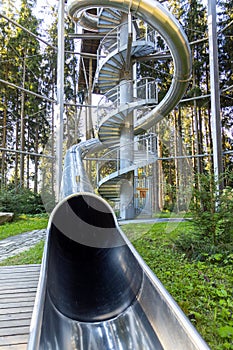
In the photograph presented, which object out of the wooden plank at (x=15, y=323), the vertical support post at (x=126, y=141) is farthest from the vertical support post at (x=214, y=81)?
the wooden plank at (x=15, y=323)

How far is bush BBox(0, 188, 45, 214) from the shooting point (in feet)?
25.4

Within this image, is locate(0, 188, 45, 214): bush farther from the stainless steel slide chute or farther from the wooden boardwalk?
the stainless steel slide chute

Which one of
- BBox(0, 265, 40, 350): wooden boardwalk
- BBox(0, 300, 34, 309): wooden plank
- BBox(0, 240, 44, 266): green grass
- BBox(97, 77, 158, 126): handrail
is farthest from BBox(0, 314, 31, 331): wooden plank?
BBox(97, 77, 158, 126): handrail

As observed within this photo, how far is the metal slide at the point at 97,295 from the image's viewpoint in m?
1.15

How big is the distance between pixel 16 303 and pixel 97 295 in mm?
582

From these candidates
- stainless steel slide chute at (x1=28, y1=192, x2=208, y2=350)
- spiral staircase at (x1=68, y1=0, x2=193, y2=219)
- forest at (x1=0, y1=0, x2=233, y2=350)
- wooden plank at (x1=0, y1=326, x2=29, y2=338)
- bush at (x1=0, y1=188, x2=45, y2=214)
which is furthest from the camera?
forest at (x1=0, y1=0, x2=233, y2=350)

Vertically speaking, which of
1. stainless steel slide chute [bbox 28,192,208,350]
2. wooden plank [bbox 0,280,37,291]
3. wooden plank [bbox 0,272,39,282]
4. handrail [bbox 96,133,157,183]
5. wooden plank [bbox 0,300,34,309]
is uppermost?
handrail [bbox 96,133,157,183]

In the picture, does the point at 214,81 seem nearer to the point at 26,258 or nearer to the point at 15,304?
the point at 26,258

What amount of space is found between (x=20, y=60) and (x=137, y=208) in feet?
25.7

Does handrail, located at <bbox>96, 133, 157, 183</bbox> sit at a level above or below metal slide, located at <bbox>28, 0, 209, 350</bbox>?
above

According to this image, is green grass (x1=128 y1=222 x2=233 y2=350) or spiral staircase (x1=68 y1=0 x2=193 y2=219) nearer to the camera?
green grass (x1=128 y1=222 x2=233 y2=350)

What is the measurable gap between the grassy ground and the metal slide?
0.50m

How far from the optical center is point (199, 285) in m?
2.34

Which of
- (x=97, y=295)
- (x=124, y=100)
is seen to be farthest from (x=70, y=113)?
(x=97, y=295)
